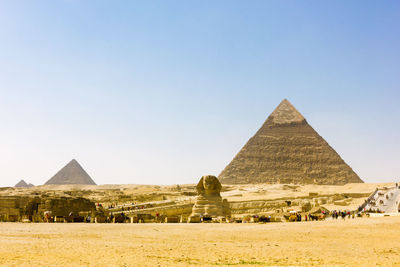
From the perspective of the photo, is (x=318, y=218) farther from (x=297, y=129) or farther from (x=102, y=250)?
(x=297, y=129)

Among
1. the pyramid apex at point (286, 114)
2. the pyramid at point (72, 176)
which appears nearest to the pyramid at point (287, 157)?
the pyramid apex at point (286, 114)

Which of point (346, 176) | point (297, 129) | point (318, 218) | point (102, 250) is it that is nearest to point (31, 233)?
point (102, 250)

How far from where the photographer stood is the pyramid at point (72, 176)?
304ft

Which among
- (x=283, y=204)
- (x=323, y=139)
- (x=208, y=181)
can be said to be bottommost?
(x=283, y=204)

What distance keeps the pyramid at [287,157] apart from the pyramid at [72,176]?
50213 mm

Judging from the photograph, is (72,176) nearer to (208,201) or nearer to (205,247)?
(208,201)

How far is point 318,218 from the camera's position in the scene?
17.9 m

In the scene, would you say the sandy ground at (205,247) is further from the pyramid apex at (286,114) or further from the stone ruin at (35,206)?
the pyramid apex at (286,114)

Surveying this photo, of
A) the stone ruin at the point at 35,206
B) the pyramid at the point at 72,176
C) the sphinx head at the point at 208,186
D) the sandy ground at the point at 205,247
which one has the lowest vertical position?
the sandy ground at the point at 205,247

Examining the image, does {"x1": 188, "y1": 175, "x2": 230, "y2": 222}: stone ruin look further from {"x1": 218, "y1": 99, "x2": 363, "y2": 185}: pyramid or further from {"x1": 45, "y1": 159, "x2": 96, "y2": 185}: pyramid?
{"x1": 218, "y1": 99, "x2": 363, "y2": 185}: pyramid

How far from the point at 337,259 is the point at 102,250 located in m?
4.13

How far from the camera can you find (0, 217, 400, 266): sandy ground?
22.2 feet

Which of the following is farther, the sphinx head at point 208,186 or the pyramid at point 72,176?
the pyramid at point 72,176

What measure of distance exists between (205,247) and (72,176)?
90.7m
